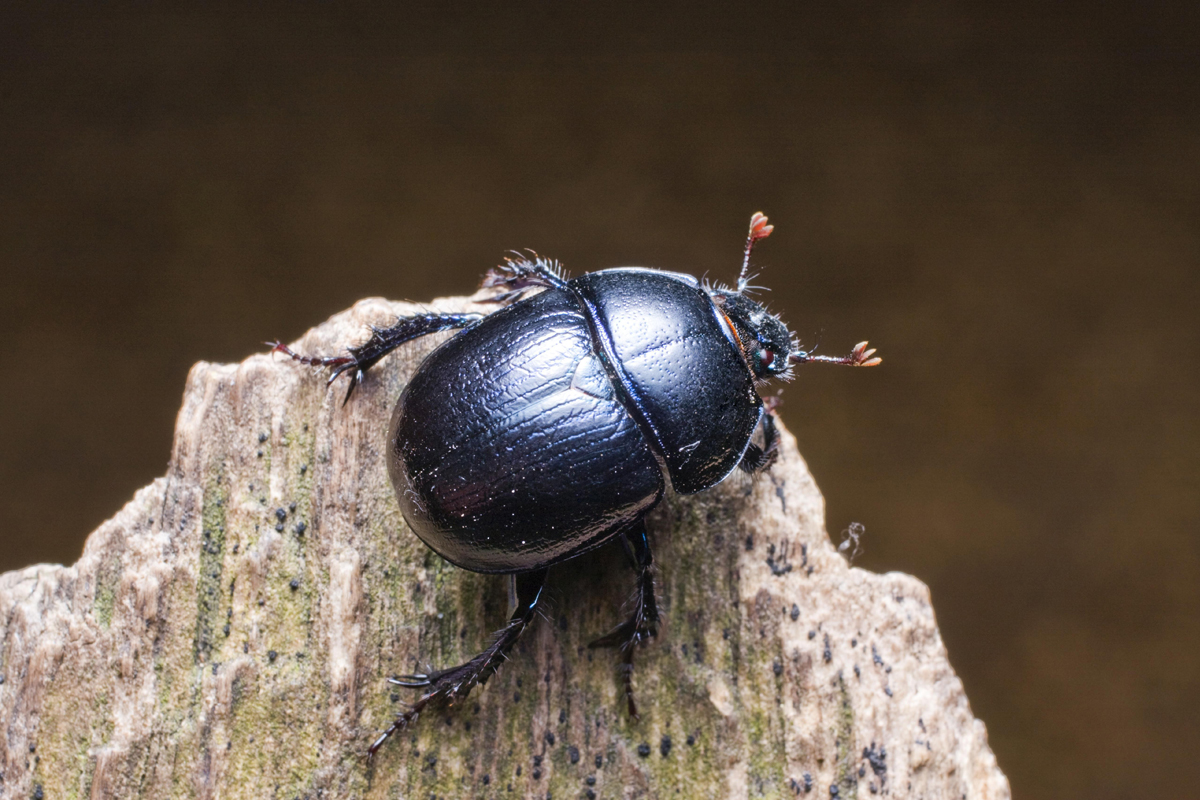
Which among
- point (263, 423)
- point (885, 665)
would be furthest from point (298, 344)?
point (885, 665)

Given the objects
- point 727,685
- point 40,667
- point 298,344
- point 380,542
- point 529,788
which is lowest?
point 529,788

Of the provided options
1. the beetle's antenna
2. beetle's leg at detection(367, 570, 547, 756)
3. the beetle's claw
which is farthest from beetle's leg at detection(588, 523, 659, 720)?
the beetle's antenna

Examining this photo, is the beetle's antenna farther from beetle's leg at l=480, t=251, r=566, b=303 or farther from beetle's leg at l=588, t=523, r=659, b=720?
beetle's leg at l=588, t=523, r=659, b=720

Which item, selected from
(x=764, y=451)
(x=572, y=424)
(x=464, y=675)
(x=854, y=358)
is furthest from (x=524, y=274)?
(x=464, y=675)

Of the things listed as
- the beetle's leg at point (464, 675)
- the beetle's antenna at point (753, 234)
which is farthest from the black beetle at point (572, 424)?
the beetle's antenna at point (753, 234)

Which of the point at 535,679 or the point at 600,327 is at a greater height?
the point at 600,327

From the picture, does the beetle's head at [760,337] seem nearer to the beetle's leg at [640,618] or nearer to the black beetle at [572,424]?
the black beetle at [572,424]

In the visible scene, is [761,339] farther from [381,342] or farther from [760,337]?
[381,342]

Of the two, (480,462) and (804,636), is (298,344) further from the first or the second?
(804,636)
